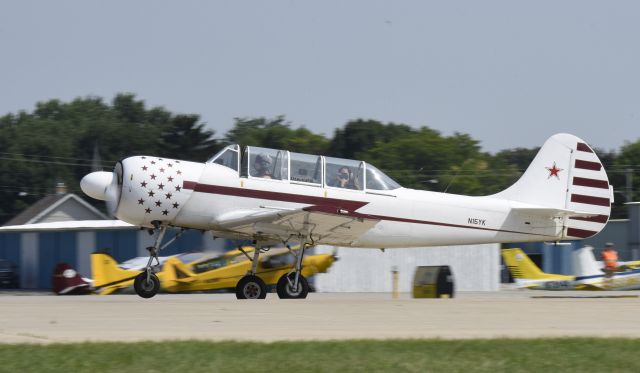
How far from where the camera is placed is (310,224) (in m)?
16.6

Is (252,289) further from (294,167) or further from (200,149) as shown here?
(200,149)

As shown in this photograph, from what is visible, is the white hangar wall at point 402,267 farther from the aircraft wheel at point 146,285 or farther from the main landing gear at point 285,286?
the aircraft wheel at point 146,285

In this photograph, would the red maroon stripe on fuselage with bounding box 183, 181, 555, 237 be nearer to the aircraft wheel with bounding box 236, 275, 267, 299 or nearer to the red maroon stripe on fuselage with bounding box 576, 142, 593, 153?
the aircraft wheel with bounding box 236, 275, 267, 299

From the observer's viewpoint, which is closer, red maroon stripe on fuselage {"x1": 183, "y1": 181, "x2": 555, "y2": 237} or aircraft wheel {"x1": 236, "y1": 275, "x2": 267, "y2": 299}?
red maroon stripe on fuselage {"x1": 183, "y1": 181, "x2": 555, "y2": 237}

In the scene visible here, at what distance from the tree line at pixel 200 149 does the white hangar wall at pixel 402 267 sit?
128ft

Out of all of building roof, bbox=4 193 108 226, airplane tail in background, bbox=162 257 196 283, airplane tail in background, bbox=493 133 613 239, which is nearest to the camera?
airplane tail in background, bbox=493 133 613 239

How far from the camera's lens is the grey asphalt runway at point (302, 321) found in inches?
406

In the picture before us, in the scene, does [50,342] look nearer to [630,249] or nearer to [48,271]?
[48,271]

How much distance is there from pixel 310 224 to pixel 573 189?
5.16m

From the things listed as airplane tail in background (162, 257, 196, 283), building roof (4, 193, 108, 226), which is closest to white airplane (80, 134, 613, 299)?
airplane tail in background (162, 257, 196, 283)

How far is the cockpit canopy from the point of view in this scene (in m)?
16.7

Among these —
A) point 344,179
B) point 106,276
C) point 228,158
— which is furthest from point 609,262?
point 106,276

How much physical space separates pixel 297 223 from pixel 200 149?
189ft

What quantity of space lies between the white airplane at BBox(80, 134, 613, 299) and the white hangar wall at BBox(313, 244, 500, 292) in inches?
575
